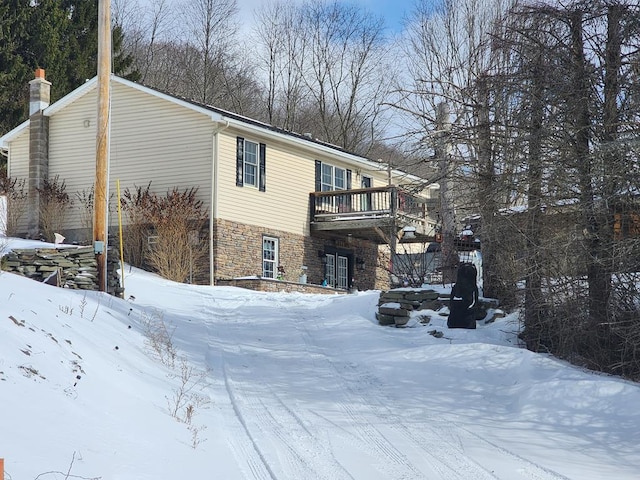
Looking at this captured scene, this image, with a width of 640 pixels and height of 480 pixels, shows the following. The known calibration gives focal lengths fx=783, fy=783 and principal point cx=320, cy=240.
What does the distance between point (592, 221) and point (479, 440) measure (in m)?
4.32

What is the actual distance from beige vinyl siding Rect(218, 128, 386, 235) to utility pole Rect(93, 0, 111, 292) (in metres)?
8.74

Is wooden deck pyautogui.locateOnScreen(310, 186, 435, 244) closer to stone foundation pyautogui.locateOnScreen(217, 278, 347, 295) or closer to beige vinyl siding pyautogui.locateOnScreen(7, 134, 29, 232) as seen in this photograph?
stone foundation pyautogui.locateOnScreen(217, 278, 347, 295)

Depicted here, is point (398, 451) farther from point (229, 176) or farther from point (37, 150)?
point (37, 150)

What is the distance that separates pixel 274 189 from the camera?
977 inches

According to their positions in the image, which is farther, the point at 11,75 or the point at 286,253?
the point at 11,75

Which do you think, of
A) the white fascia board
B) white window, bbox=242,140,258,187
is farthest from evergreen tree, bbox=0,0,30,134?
the white fascia board

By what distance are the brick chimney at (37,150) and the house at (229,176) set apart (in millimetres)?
36

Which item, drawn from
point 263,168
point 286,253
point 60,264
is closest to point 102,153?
point 60,264

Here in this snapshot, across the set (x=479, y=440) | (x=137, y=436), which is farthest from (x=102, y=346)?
(x=479, y=440)

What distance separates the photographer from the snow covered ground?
565 cm

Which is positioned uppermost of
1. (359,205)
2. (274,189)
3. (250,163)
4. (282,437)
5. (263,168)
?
(250,163)

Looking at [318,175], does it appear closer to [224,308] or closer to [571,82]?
[224,308]

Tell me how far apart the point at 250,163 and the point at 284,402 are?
16.2m

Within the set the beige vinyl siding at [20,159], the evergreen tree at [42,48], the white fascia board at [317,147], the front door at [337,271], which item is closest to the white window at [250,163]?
the white fascia board at [317,147]
